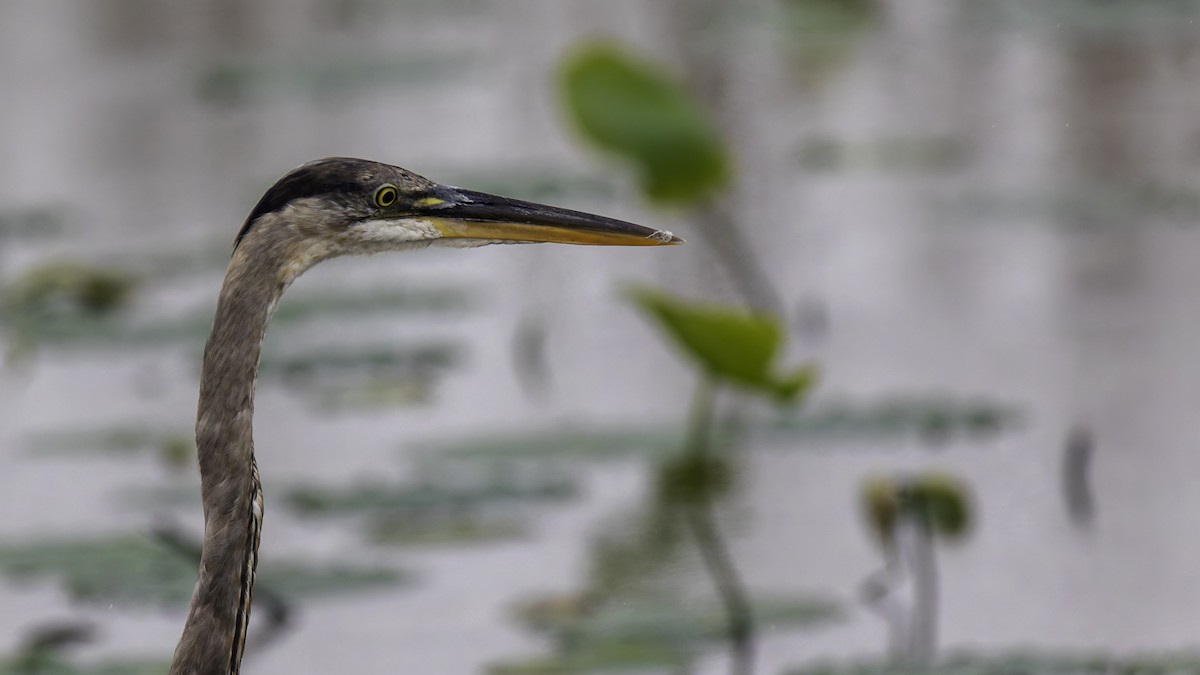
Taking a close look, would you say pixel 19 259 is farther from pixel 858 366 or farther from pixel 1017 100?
pixel 1017 100

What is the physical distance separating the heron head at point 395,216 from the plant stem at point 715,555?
4.29 ft

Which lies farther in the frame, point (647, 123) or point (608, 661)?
point (647, 123)

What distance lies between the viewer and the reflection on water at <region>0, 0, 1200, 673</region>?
4148mm

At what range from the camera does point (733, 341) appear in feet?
12.8

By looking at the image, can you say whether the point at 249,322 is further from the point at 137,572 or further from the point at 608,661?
the point at 137,572

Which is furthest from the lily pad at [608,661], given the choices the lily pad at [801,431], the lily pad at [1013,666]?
the lily pad at [801,431]

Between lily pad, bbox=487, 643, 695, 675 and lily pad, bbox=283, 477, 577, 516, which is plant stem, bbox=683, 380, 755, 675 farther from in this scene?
lily pad, bbox=283, 477, 577, 516

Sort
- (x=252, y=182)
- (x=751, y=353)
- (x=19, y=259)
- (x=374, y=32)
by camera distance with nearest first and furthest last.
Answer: (x=751, y=353)
(x=19, y=259)
(x=252, y=182)
(x=374, y=32)

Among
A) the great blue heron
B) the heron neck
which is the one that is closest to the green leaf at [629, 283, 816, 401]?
the great blue heron

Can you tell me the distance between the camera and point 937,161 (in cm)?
695

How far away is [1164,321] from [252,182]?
354 cm

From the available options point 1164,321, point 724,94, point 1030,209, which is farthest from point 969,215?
point 724,94

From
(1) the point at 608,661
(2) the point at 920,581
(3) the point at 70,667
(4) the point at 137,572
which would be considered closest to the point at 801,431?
(2) the point at 920,581

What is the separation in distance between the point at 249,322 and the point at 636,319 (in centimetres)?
350
